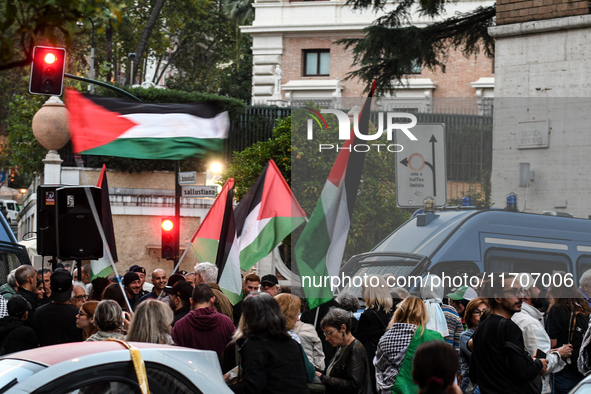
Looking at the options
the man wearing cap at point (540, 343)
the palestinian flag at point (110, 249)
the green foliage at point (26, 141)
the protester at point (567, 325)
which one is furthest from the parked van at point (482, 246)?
the green foliage at point (26, 141)

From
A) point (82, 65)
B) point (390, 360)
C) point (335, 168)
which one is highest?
point (82, 65)

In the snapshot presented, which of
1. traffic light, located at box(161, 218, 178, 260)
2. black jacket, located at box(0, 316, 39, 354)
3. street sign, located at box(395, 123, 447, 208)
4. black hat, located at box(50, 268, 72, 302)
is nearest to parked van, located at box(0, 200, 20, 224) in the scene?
traffic light, located at box(161, 218, 178, 260)

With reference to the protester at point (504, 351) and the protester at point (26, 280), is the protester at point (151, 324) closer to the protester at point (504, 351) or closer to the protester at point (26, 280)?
the protester at point (504, 351)

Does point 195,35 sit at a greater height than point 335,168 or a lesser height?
greater

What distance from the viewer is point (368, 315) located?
6934 mm

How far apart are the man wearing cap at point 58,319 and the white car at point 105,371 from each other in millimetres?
2881

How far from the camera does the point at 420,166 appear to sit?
6988 mm

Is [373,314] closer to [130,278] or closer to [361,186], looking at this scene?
[361,186]

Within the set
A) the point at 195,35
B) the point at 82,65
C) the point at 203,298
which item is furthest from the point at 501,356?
the point at 195,35

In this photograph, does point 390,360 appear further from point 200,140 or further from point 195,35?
point 195,35

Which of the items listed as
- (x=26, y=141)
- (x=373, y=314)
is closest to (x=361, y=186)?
(x=373, y=314)

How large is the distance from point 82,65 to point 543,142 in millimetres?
31037

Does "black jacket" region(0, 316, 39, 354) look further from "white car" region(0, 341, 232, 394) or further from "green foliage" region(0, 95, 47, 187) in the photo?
"green foliage" region(0, 95, 47, 187)

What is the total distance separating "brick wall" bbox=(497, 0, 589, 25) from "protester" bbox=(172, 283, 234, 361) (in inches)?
260
